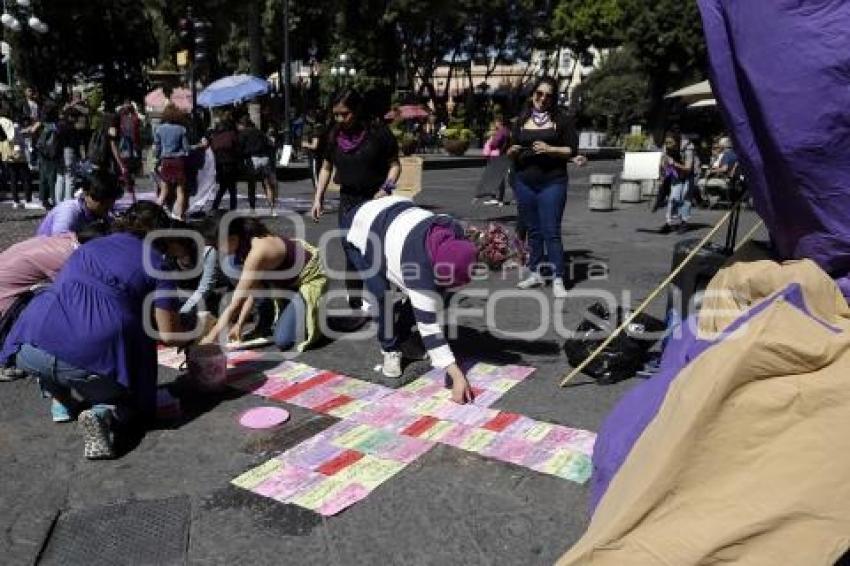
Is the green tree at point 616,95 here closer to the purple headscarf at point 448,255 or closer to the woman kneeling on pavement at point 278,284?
the woman kneeling on pavement at point 278,284

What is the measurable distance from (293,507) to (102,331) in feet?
3.98

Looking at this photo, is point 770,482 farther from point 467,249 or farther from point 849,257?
point 467,249

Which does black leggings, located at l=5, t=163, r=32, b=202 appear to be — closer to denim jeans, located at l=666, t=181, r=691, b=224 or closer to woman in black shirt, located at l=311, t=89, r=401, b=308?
woman in black shirt, located at l=311, t=89, r=401, b=308

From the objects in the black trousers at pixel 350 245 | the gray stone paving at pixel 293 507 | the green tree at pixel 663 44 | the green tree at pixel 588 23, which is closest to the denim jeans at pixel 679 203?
the black trousers at pixel 350 245

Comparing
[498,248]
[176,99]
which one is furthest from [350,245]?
[176,99]

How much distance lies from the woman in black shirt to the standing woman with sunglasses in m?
1.21

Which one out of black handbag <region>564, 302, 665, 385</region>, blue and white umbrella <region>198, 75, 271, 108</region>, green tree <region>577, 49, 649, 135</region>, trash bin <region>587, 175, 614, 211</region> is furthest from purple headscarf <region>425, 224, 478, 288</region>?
green tree <region>577, 49, 649, 135</region>

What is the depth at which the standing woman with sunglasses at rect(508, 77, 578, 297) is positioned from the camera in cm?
623

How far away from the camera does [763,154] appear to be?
2855 millimetres

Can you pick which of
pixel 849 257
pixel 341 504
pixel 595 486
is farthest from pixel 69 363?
pixel 849 257

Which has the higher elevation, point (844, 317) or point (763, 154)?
point (763, 154)

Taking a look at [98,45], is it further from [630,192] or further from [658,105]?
[630,192]

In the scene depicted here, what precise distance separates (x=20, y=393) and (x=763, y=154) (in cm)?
400

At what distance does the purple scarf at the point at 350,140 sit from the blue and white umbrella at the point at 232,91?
931cm
